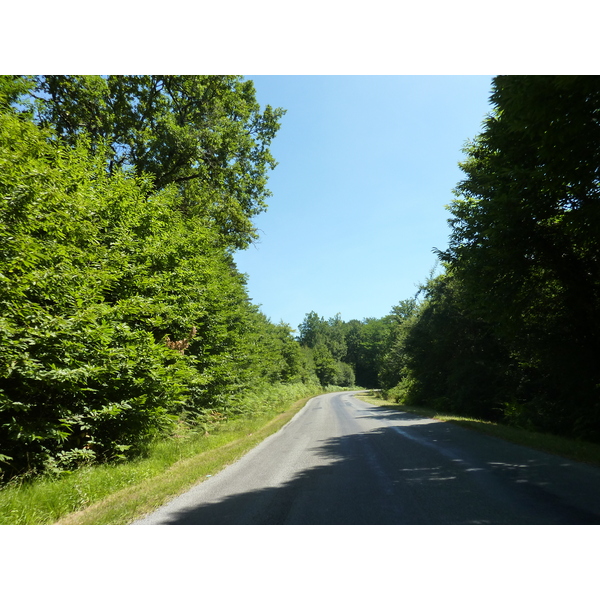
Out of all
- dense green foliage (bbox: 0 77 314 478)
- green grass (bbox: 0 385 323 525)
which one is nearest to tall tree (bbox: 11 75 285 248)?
dense green foliage (bbox: 0 77 314 478)

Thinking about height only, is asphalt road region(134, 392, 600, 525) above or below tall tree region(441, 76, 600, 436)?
below

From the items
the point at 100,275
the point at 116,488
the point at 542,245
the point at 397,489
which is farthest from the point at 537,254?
the point at 116,488

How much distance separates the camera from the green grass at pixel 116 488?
491 centimetres

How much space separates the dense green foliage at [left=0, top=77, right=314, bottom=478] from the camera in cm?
574

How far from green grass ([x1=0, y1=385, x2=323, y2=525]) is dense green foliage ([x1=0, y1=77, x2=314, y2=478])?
1.94ft

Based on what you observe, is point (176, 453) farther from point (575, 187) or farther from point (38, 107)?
point (38, 107)

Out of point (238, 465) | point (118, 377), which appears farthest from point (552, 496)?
point (118, 377)

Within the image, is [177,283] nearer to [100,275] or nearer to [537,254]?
[100,275]

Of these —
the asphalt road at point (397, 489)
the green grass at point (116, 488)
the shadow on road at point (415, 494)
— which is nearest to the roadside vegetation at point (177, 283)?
the green grass at point (116, 488)

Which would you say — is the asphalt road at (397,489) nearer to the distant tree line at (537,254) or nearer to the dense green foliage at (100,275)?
the dense green foliage at (100,275)

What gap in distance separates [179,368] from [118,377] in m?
2.22

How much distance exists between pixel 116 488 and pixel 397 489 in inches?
196

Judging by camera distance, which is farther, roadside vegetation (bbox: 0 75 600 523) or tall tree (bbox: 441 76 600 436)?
tall tree (bbox: 441 76 600 436)

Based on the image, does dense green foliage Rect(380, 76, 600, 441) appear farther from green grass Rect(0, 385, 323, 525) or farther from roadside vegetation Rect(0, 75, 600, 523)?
green grass Rect(0, 385, 323, 525)
